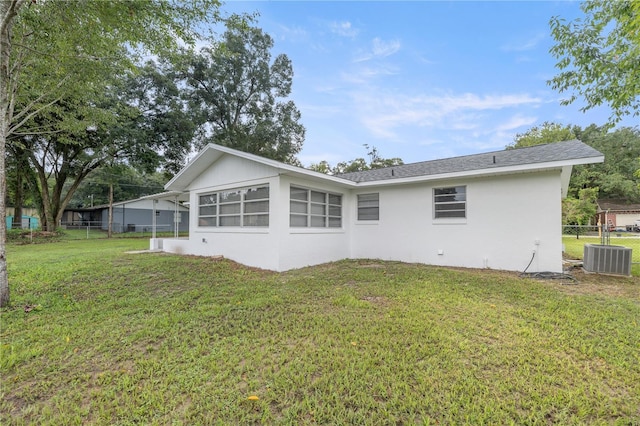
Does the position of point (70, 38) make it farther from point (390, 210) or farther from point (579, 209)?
point (579, 209)

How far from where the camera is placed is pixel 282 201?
7.68 metres

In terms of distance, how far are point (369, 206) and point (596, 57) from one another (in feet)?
23.8

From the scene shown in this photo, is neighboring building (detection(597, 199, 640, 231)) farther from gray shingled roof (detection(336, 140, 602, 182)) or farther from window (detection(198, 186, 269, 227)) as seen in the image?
window (detection(198, 186, 269, 227))

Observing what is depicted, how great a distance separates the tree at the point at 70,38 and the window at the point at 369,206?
6760 mm

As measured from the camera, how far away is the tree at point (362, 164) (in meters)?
32.6

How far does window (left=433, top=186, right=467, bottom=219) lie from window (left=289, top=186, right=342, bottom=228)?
324 centimetres

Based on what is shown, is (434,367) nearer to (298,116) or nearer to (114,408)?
(114,408)

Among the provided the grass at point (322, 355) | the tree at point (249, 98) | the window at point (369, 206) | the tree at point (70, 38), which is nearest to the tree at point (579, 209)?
the window at point (369, 206)

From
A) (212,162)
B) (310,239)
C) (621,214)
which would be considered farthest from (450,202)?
(621,214)

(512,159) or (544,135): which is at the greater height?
(544,135)

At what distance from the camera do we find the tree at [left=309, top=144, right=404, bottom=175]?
32594 mm

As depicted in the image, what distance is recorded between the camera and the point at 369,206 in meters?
10.0

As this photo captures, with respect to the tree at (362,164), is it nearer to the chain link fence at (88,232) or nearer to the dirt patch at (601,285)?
the chain link fence at (88,232)

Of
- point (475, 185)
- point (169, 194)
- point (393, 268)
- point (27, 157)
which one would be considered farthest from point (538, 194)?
point (27, 157)
